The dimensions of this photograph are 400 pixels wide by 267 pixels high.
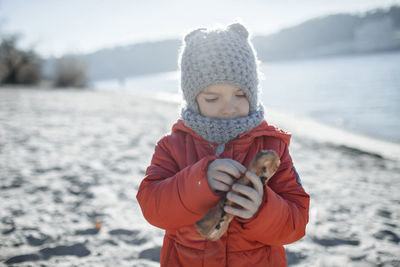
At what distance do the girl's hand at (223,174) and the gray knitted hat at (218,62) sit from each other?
46 centimetres

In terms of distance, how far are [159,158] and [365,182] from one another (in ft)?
12.8

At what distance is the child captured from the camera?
1.16m

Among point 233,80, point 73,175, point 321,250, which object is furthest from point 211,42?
point 73,175

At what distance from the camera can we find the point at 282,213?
1184 mm

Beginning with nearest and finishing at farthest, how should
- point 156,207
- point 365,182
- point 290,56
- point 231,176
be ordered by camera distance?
point 231,176 → point 156,207 → point 365,182 → point 290,56

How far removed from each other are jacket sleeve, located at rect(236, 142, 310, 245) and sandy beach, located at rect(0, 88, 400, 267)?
4.14 ft

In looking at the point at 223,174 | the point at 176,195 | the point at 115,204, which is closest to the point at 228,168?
the point at 223,174

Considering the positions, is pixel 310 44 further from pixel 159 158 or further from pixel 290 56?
pixel 159 158

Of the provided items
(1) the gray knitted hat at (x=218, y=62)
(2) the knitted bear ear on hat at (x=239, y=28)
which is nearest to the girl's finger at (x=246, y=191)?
(1) the gray knitted hat at (x=218, y=62)

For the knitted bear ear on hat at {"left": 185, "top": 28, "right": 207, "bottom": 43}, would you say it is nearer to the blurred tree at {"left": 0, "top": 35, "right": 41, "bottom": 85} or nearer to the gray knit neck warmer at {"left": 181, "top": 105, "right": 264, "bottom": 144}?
the gray knit neck warmer at {"left": 181, "top": 105, "right": 264, "bottom": 144}

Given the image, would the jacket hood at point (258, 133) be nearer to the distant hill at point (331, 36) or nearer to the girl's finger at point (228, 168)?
the girl's finger at point (228, 168)

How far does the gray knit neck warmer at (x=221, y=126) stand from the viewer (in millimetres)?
1338

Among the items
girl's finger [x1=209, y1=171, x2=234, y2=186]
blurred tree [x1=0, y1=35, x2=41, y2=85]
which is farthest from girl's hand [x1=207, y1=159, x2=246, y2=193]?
blurred tree [x1=0, y1=35, x2=41, y2=85]

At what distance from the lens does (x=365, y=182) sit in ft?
14.0
